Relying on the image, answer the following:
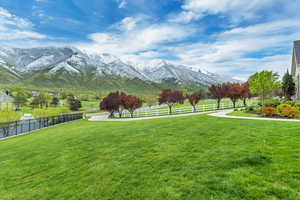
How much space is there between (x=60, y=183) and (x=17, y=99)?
242 ft

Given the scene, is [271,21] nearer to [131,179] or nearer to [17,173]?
[131,179]

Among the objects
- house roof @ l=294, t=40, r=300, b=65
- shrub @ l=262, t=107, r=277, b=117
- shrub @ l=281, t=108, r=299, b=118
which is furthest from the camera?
house roof @ l=294, t=40, r=300, b=65

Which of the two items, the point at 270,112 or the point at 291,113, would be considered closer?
the point at 291,113

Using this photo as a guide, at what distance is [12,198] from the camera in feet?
12.0

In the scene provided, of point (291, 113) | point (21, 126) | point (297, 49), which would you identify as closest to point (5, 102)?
point (21, 126)

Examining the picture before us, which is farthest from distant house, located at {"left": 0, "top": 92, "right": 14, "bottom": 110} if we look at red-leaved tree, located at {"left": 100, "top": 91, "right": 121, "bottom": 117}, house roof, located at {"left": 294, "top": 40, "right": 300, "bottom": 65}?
house roof, located at {"left": 294, "top": 40, "right": 300, "bottom": 65}

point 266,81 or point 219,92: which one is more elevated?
point 266,81

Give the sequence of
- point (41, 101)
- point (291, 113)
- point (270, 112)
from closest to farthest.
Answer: point (291, 113), point (270, 112), point (41, 101)

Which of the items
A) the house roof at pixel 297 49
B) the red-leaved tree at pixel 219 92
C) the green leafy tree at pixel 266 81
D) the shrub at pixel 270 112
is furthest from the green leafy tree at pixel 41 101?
the house roof at pixel 297 49

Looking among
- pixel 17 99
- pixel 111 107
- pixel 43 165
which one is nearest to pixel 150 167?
pixel 43 165

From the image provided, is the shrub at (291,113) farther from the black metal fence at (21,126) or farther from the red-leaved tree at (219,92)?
the black metal fence at (21,126)

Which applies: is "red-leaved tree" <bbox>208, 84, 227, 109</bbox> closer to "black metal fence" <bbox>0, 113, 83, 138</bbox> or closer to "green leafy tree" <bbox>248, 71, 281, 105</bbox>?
"green leafy tree" <bbox>248, 71, 281, 105</bbox>

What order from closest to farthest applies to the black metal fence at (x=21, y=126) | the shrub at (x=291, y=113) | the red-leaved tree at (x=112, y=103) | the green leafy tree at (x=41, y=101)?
the shrub at (x=291, y=113), the black metal fence at (x=21, y=126), the red-leaved tree at (x=112, y=103), the green leafy tree at (x=41, y=101)

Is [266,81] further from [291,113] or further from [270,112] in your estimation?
[291,113]
